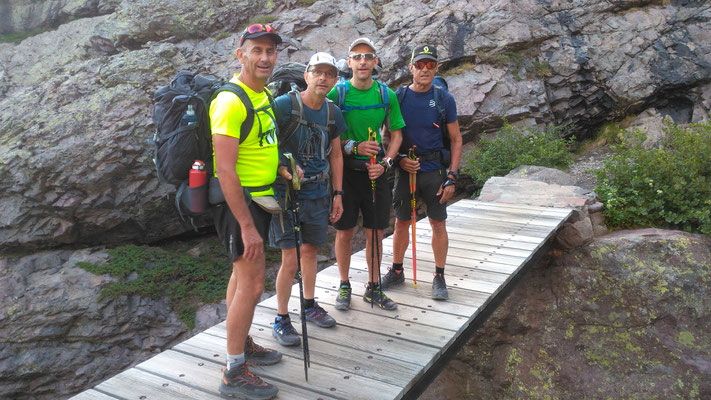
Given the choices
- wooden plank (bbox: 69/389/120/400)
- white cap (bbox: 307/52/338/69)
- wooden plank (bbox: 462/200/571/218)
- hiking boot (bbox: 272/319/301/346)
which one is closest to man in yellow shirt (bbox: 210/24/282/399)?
white cap (bbox: 307/52/338/69)

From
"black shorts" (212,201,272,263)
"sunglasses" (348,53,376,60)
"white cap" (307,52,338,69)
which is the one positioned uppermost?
"sunglasses" (348,53,376,60)

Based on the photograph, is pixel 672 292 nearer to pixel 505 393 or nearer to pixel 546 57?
pixel 505 393

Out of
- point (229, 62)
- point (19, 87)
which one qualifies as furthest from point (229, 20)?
point (19, 87)

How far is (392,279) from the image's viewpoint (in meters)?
5.04

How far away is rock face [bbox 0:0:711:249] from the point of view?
35.0ft

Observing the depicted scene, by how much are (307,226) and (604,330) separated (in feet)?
14.6

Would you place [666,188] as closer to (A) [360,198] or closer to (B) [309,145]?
(A) [360,198]

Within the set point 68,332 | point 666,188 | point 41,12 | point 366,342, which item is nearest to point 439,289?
point 366,342

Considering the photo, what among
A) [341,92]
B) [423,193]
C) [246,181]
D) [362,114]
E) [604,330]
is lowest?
[604,330]

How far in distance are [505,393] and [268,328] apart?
370 cm

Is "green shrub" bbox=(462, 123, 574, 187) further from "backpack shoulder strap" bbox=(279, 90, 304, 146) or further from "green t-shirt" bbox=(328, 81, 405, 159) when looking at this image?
"backpack shoulder strap" bbox=(279, 90, 304, 146)

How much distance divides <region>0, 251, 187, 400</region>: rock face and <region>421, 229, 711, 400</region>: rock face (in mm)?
5828

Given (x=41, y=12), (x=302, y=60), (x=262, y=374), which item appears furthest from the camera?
(x=41, y=12)

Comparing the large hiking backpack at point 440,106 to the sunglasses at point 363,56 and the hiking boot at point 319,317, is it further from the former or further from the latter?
the hiking boot at point 319,317
